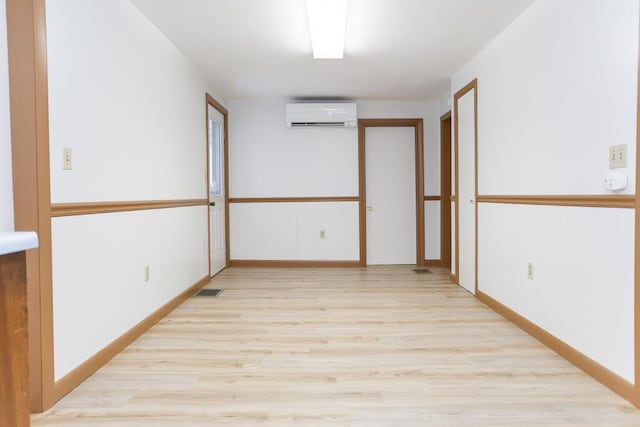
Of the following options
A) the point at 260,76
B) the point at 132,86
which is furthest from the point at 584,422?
the point at 260,76

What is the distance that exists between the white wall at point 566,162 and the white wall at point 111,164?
2502mm

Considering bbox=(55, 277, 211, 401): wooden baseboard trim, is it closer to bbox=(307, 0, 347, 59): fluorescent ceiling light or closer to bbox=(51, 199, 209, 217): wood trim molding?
bbox=(51, 199, 209, 217): wood trim molding

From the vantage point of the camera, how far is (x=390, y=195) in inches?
206

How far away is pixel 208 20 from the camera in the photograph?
107 inches

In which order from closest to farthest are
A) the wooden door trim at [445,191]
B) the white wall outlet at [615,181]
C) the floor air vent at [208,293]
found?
1. the white wall outlet at [615,181]
2. the floor air vent at [208,293]
3. the wooden door trim at [445,191]

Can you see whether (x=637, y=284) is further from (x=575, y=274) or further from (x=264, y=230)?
(x=264, y=230)

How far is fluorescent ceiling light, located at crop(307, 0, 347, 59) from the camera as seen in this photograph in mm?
2455

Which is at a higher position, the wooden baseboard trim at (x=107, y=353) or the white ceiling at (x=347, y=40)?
the white ceiling at (x=347, y=40)

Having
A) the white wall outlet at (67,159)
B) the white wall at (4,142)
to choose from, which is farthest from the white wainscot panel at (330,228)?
the white wall at (4,142)

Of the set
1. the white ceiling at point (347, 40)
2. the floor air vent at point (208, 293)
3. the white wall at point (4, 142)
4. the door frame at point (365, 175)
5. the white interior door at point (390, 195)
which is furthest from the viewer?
the white interior door at point (390, 195)

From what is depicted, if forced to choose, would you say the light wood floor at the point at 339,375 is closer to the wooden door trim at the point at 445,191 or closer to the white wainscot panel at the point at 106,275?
the white wainscot panel at the point at 106,275

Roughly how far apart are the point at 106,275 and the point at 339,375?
135 centimetres

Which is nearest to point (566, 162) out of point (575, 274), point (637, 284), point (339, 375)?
point (575, 274)

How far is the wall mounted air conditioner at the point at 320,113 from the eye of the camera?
488 cm
